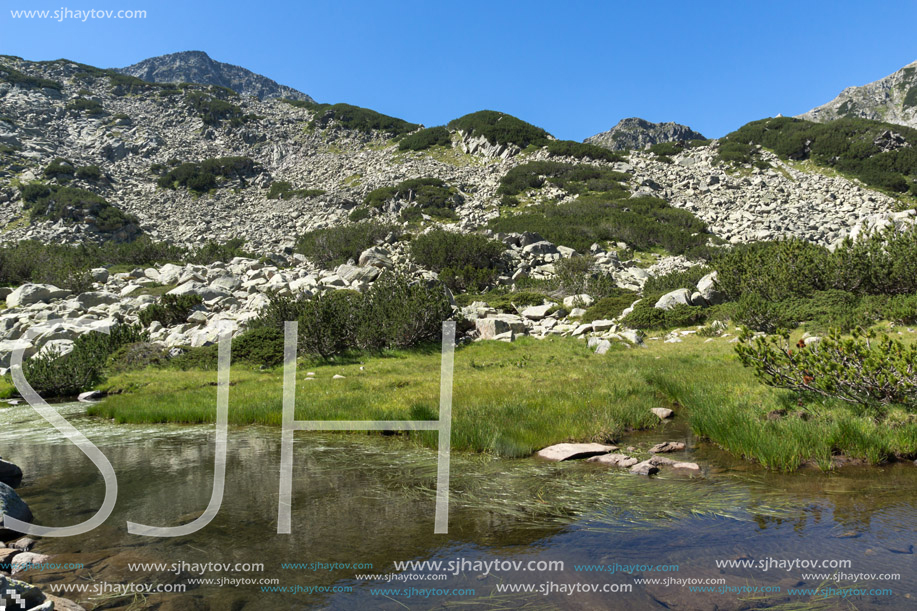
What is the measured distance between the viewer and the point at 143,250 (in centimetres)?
4225

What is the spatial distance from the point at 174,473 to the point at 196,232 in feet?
181

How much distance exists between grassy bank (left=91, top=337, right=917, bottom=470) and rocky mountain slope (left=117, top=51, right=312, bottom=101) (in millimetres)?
187131

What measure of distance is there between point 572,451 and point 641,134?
14739 centimetres

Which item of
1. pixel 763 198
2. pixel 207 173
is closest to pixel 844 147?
pixel 763 198

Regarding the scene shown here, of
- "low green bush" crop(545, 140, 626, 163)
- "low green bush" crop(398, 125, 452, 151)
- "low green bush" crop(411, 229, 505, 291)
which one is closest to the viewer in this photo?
"low green bush" crop(411, 229, 505, 291)

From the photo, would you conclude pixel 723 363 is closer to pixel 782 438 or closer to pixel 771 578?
pixel 782 438

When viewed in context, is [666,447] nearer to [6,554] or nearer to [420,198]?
[6,554]

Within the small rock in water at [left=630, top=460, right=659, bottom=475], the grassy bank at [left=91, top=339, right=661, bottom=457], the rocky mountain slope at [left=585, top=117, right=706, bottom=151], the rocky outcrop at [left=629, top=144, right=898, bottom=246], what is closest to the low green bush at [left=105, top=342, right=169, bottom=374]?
the grassy bank at [left=91, top=339, right=661, bottom=457]

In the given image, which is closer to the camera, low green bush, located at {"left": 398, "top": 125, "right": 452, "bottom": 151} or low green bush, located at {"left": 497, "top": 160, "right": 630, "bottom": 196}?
low green bush, located at {"left": 497, "top": 160, "right": 630, "bottom": 196}

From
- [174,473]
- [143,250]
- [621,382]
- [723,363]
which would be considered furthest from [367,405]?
[143,250]

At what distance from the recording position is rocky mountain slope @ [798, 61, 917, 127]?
136250mm

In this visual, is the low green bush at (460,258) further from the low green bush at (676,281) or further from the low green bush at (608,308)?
the low green bush at (676,281)

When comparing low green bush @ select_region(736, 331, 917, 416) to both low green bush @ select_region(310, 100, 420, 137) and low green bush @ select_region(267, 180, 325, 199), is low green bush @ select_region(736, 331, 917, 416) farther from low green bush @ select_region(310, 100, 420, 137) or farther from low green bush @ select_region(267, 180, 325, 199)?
low green bush @ select_region(310, 100, 420, 137)

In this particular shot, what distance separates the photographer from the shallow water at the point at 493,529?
3.71 metres
